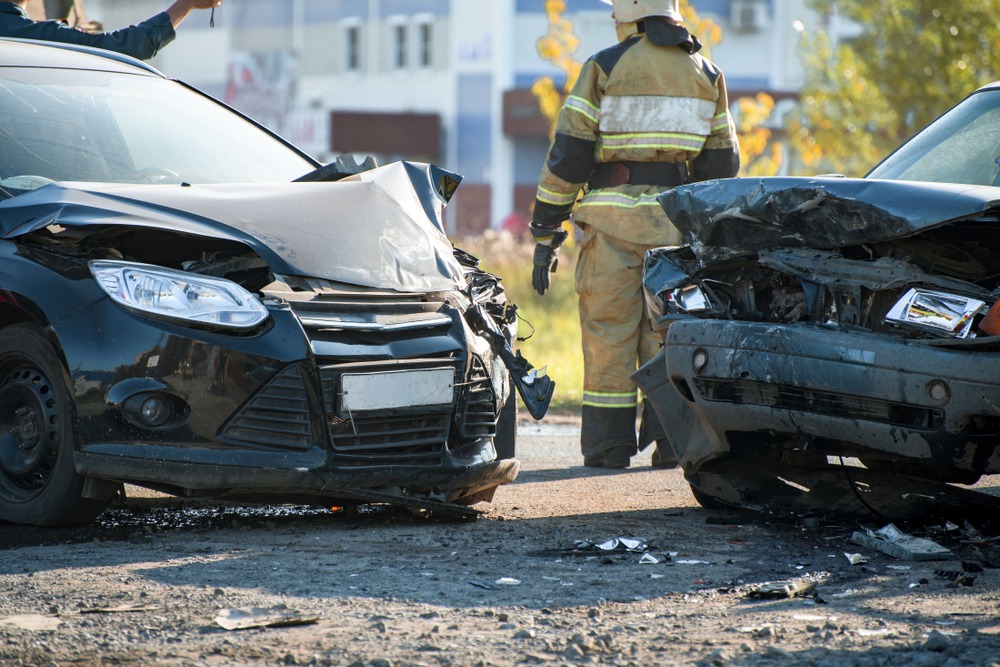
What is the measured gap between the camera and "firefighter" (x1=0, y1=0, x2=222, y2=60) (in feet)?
22.0

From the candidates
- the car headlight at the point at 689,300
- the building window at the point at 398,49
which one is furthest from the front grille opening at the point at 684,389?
the building window at the point at 398,49

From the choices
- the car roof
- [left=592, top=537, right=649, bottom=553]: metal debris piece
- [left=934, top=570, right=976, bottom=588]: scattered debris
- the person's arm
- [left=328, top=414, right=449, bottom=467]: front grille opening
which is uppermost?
the person's arm

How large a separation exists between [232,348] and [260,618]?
107cm

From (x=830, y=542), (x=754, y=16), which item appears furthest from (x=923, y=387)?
(x=754, y=16)

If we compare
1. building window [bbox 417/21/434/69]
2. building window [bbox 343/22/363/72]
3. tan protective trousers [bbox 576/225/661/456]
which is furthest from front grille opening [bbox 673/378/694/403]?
building window [bbox 343/22/363/72]

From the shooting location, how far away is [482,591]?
12.7 ft

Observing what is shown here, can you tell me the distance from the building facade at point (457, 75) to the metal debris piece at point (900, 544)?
87.7 feet

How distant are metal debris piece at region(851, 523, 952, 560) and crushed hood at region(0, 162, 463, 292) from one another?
1.62 m

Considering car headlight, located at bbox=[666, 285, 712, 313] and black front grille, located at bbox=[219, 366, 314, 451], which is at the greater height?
car headlight, located at bbox=[666, 285, 712, 313]

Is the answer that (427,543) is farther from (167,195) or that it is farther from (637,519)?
(167,195)

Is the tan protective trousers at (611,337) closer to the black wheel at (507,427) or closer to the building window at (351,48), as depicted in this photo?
the black wheel at (507,427)

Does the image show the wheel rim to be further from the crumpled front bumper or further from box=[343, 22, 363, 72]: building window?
box=[343, 22, 363, 72]: building window

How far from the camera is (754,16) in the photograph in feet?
111

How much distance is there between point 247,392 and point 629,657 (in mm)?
1629
